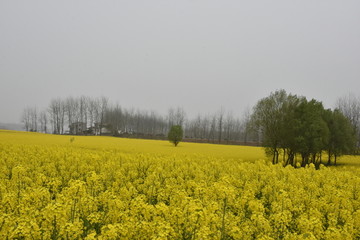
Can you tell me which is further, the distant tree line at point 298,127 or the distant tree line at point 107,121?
the distant tree line at point 107,121

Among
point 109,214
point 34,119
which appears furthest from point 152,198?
point 34,119

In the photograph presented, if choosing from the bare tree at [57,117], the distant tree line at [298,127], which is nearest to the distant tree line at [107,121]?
the bare tree at [57,117]

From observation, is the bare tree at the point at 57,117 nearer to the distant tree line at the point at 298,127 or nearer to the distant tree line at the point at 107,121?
the distant tree line at the point at 107,121

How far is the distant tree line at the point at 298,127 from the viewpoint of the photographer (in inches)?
914

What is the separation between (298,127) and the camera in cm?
2323

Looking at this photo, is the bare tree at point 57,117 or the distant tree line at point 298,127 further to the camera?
the bare tree at point 57,117

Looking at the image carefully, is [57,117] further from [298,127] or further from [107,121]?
[298,127]

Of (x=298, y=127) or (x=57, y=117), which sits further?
(x=57, y=117)

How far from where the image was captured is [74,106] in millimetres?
90750

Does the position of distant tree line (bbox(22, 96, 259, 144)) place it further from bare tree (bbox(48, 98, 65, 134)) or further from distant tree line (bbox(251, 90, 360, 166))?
distant tree line (bbox(251, 90, 360, 166))

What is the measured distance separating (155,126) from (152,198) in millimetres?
102701

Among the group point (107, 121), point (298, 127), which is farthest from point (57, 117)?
point (298, 127)

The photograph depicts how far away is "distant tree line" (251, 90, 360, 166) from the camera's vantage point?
2320cm

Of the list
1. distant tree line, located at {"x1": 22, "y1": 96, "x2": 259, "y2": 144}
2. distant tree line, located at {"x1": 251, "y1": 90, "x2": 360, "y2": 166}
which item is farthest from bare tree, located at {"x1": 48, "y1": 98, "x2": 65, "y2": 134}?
distant tree line, located at {"x1": 251, "y1": 90, "x2": 360, "y2": 166}
